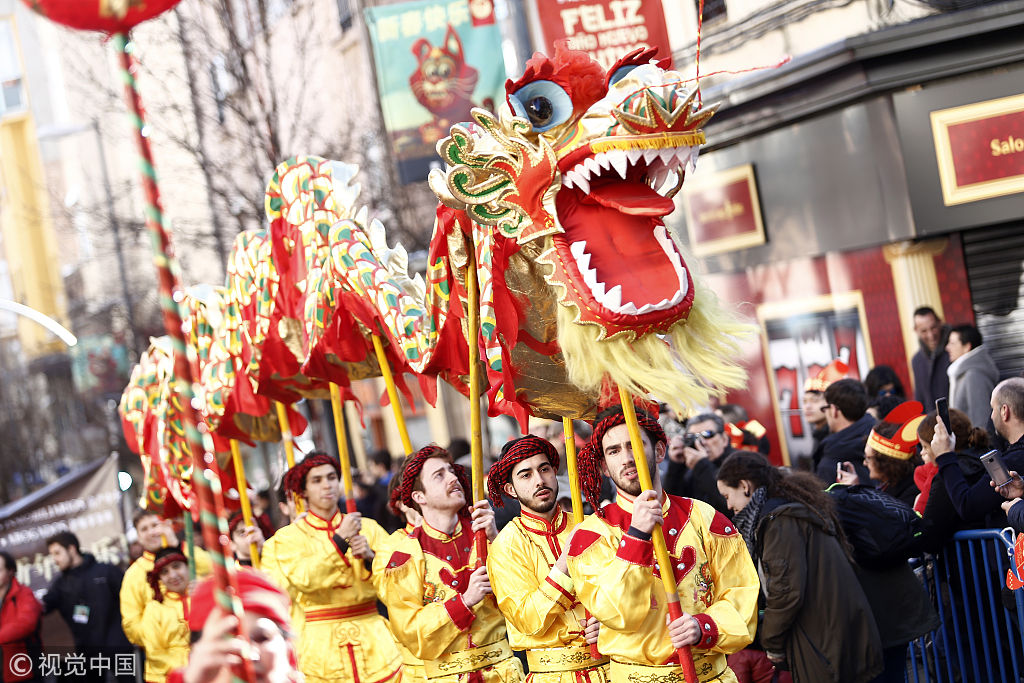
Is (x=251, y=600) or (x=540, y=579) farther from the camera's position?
(x=540, y=579)

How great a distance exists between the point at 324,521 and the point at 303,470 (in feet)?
1.04

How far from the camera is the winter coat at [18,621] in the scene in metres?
9.05

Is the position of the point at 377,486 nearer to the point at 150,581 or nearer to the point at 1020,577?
the point at 150,581

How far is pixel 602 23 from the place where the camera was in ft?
35.3

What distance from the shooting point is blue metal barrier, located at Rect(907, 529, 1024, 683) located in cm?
612

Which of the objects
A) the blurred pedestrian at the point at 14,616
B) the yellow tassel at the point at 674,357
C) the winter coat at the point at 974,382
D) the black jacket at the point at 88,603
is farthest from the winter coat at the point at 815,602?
the black jacket at the point at 88,603

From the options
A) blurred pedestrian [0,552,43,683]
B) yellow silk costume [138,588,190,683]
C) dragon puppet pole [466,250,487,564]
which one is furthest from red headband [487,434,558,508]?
blurred pedestrian [0,552,43,683]

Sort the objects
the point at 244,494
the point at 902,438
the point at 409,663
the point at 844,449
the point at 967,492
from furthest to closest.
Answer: the point at 244,494, the point at 844,449, the point at 902,438, the point at 409,663, the point at 967,492

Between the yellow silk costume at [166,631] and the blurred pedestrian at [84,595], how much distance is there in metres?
1.21

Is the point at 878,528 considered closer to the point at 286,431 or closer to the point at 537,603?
the point at 537,603

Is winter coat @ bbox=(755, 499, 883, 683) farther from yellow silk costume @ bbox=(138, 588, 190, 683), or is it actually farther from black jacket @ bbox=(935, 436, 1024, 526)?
yellow silk costume @ bbox=(138, 588, 190, 683)

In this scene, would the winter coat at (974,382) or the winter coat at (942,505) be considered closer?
the winter coat at (942,505)

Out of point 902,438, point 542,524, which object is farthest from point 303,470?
point 902,438

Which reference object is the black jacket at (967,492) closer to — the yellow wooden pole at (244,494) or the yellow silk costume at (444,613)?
the yellow silk costume at (444,613)
